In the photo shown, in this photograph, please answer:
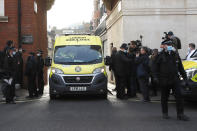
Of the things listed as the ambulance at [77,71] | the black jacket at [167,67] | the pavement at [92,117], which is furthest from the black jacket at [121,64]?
the black jacket at [167,67]

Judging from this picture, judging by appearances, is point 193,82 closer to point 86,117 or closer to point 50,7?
point 86,117

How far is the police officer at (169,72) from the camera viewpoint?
26.4ft

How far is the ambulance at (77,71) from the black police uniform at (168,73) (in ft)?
13.0

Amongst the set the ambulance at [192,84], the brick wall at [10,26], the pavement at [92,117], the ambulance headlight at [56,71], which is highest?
the brick wall at [10,26]

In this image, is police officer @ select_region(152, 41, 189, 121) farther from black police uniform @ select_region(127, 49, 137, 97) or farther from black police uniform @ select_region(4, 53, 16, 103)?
black police uniform @ select_region(4, 53, 16, 103)

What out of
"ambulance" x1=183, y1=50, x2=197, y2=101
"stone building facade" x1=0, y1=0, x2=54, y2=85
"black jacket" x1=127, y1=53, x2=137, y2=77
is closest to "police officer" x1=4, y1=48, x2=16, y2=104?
"black jacket" x1=127, y1=53, x2=137, y2=77

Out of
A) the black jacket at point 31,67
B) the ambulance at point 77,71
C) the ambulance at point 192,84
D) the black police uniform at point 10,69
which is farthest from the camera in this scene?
the black jacket at point 31,67

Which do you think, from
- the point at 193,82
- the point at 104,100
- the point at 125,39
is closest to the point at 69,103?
the point at 104,100

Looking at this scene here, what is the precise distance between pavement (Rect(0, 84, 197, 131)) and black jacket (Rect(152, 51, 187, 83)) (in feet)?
3.11

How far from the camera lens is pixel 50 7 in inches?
904

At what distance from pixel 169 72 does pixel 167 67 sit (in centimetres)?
12

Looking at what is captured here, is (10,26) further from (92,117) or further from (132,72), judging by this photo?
(92,117)

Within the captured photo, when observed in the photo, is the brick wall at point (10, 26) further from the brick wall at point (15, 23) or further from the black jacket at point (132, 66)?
the black jacket at point (132, 66)

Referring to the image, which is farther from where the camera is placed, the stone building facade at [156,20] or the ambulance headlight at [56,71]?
the stone building facade at [156,20]
